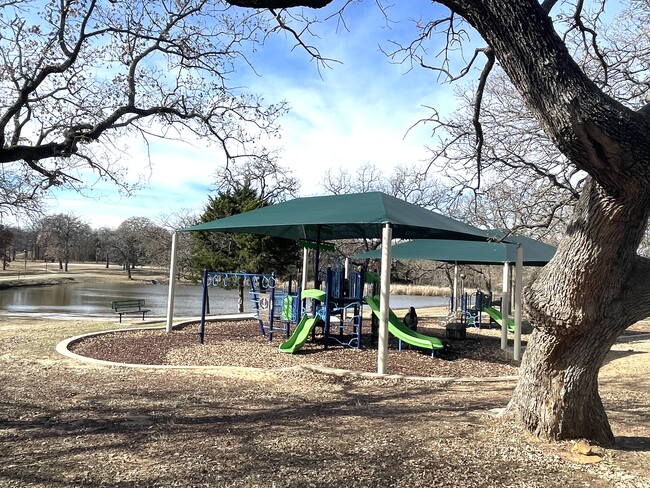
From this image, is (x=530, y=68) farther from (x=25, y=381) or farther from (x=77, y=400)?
(x=25, y=381)

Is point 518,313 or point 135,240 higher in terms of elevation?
point 135,240

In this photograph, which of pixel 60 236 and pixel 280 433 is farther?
pixel 60 236

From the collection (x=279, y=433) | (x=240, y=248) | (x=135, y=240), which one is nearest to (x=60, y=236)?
(x=135, y=240)

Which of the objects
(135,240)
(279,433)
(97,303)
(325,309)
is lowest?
(97,303)

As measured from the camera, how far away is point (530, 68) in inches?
143

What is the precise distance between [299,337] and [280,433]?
566 cm

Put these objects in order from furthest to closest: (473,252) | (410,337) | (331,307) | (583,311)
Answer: (473,252), (331,307), (410,337), (583,311)

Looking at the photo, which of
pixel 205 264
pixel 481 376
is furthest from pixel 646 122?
pixel 205 264

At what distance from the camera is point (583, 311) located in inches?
162

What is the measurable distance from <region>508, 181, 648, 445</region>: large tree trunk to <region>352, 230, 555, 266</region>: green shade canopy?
10812 mm

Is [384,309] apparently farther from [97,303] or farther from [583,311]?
[97,303]

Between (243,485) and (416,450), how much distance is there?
1.47m

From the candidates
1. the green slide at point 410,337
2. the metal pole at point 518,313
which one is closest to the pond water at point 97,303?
the green slide at point 410,337

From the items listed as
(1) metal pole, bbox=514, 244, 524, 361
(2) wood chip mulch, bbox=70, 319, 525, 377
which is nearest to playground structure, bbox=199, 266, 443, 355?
(2) wood chip mulch, bbox=70, 319, 525, 377
